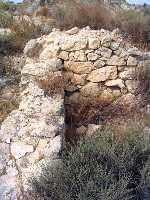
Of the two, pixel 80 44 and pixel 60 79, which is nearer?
pixel 60 79

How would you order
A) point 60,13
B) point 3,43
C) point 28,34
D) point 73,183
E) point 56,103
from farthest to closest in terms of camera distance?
1. point 60,13
2. point 28,34
3. point 3,43
4. point 56,103
5. point 73,183

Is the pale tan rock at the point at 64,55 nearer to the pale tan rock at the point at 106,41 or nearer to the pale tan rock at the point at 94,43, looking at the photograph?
the pale tan rock at the point at 94,43

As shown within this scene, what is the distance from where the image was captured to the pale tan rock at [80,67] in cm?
704

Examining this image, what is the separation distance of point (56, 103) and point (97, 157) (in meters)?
1.57

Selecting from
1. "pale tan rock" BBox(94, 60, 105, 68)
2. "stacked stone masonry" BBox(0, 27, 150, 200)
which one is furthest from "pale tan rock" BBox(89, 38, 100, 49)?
"pale tan rock" BBox(94, 60, 105, 68)

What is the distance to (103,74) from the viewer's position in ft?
22.9

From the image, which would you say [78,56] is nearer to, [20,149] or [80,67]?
[80,67]

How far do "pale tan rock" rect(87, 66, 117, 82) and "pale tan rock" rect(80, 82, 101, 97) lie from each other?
0.08 m

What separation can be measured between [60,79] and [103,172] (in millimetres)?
2547

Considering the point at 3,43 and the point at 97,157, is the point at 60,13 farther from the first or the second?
the point at 97,157

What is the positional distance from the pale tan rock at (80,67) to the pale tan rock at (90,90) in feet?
0.76

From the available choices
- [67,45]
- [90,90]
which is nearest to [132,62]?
[90,90]

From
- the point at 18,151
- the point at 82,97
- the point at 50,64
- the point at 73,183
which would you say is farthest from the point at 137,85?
the point at 73,183

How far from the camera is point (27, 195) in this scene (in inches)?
179
